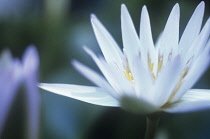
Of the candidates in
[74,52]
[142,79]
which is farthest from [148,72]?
[74,52]

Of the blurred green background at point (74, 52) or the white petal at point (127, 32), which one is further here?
the blurred green background at point (74, 52)

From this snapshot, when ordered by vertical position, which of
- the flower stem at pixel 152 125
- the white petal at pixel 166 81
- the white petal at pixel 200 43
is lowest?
the flower stem at pixel 152 125

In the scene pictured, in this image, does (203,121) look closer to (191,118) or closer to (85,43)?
(191,118)

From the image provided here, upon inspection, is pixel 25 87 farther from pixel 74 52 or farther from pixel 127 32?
pixel 74 52

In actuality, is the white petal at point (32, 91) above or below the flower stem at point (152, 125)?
above

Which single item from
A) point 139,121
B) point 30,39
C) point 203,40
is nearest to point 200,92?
point 203,40

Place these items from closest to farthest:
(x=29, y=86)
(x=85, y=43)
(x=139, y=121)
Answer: (x=29, y=86), (x=139, y=121), (x=85, y=43)
